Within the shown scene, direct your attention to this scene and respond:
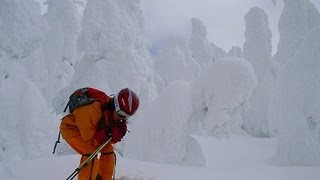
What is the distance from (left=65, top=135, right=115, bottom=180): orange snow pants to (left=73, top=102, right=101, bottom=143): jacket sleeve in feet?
0.55

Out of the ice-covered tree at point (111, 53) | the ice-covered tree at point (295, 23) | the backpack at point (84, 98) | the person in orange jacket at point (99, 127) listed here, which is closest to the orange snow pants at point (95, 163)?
the person in orange jacket at point (99, 127)

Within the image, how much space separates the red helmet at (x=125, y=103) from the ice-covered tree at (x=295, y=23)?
76.8 feet

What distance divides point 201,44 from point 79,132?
43152 millimetres

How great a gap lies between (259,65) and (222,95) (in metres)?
25.8

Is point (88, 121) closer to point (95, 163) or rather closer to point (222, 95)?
point (95, 163)

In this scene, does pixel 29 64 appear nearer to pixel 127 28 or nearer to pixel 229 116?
pixel 127 28

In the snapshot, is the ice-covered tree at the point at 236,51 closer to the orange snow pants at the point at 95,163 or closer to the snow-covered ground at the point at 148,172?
the snow-covered ground at the point at 148,172

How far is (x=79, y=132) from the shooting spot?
4039 millimetres

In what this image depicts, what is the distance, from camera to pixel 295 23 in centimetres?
2603

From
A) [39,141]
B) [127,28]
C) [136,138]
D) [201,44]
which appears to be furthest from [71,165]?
[201,44]

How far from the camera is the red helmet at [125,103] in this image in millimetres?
3713

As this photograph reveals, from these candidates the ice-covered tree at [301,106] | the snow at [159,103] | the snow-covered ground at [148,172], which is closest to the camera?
the snow-covered ground at [148,172]

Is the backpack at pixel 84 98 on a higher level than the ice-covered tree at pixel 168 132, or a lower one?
higher

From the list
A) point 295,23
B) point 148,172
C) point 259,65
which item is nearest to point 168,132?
point 148,172
